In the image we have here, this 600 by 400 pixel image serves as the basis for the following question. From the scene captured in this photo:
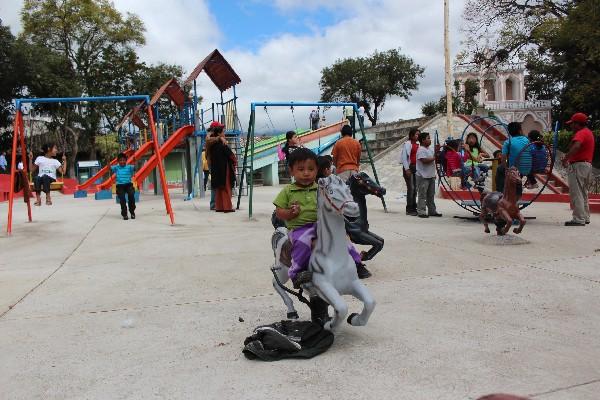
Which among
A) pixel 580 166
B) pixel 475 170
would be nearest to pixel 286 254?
pixel 475 170

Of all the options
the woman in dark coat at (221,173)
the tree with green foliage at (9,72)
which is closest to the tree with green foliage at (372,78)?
the tree with green foliage at (9,72)

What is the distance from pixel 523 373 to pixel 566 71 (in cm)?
3839

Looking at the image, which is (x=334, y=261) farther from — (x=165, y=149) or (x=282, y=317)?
(x=165, y=149)

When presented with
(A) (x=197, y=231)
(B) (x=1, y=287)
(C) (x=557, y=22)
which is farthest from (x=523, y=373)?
(C) (x=557, y=22)

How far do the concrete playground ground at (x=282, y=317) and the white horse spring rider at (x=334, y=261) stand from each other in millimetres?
282

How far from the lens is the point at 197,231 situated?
912 cm

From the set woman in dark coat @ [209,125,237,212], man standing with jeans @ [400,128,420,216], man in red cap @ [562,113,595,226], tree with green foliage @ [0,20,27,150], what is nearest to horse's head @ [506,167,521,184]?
man in red cap @ [562,113,595,226]

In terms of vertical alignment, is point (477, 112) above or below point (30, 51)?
below

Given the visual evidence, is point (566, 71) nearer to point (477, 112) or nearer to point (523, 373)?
point (477, 112)

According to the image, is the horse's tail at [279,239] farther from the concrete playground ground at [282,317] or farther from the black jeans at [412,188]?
the black jeans at [412,188]

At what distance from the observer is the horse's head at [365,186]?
534 cm

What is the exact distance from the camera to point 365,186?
557 centimetres

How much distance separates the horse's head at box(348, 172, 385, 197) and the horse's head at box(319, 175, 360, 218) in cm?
200

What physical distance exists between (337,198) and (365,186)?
237cm
